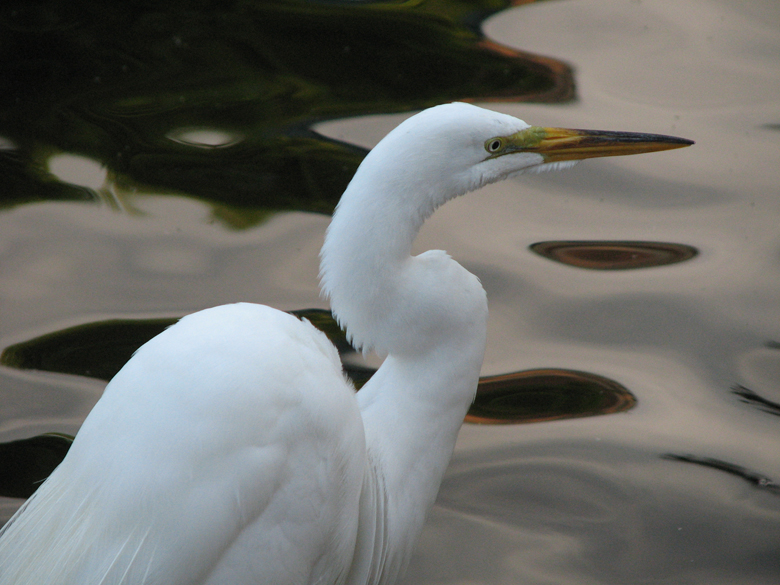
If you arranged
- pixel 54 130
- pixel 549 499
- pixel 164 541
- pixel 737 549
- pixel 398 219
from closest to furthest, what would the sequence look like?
1. pixel 164 541
2. pixel 398 219
3. pixel 737 549
4. pixel 549 499
5. pixel 54 130

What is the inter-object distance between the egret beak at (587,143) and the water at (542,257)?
104 cm

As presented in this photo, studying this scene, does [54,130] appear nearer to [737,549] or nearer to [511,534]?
[511,534]

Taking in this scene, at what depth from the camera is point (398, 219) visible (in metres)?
1.52

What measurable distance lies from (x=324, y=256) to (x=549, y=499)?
112 cm

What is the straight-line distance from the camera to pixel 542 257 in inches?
120

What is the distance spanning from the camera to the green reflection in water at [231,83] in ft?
11.1

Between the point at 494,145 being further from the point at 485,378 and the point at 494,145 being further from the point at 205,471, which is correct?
the point at 485,378

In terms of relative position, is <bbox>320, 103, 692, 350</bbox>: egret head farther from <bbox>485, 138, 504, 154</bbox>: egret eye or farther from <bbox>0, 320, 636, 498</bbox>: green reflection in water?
<bbox>0, 320, 636, 498</bbox>: green reflection in water

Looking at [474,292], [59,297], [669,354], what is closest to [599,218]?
[669,354]

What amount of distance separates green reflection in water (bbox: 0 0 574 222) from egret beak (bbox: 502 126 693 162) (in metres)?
1.65

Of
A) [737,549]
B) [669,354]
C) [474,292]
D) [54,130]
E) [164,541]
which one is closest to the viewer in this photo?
[164,541]

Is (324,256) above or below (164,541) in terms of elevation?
above

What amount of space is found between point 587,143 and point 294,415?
0.81 m

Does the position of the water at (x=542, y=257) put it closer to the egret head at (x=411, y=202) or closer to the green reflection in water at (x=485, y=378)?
the green reflection in water at (x=485, y=378)
